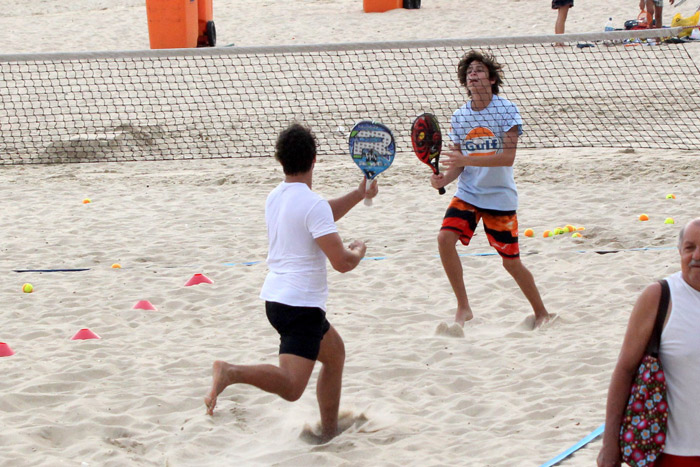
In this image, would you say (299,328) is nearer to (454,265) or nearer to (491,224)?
(454,265)

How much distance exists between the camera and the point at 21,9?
2459 centimetres

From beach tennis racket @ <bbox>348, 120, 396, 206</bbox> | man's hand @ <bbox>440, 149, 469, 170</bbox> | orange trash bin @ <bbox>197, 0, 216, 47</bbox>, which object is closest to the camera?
beach tennis racket @ <bbox>348, 120, 396, 206</bbox>

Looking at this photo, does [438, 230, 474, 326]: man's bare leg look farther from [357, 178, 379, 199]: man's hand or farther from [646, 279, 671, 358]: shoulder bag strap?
[646, 279, 671, 358]: shoulder bag strap

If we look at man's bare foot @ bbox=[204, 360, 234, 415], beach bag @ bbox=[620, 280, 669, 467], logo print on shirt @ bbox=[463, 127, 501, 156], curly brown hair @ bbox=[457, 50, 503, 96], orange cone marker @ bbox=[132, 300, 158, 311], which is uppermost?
curly brown hair @ bbox=[457, 50, 503, 96]

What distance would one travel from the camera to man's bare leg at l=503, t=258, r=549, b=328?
553 centimetres

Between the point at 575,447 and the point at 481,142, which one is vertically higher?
the point at 481,142

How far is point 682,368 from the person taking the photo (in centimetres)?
259

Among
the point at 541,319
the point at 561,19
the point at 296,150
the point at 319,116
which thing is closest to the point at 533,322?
the point at 541,319

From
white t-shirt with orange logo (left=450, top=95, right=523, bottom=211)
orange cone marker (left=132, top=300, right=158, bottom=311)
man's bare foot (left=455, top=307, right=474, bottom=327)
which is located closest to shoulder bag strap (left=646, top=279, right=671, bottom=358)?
white t-shirt with orange logo (left=450, top=95, right=523, bottom=211)

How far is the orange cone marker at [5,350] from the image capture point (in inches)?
212

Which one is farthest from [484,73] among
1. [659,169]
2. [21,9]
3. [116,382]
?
[21,9]

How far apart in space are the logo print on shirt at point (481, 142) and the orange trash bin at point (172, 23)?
41.2ft

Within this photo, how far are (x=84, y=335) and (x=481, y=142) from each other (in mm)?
2721

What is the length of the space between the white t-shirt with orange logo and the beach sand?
865 mm
